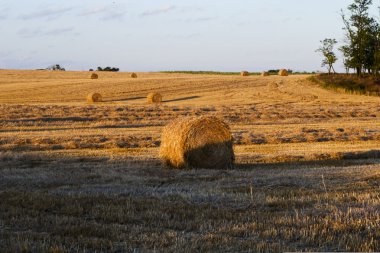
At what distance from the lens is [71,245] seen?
6.70 meters

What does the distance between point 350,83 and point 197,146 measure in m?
47.3

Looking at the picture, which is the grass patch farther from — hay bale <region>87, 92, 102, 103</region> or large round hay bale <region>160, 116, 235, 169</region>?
large round hay bale <region>160, 116, 235, 169</region>

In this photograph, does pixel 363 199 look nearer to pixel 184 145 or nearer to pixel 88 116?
pixel 184 145

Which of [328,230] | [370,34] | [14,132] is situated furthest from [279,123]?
[370,34]

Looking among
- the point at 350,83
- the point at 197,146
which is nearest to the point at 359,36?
the point at 350,83

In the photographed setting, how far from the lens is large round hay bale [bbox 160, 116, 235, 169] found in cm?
1572

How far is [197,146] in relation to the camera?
15.9 meters

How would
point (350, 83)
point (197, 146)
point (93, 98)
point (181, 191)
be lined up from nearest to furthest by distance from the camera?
point (181, 191) < point (197, 146) < point (93, 98) < point (350, 83)

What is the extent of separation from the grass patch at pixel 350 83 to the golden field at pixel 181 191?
28.6 meters

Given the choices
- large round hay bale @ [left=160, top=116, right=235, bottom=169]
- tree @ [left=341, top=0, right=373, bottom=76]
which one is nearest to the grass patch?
tree @ [left=341, top=0, right=373, bottom=76]

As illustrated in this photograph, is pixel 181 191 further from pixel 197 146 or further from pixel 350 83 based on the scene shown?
pixel 350 83

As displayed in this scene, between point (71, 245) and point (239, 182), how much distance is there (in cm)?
573

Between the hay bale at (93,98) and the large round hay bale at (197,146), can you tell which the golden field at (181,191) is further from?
the hay bale at (93,98)

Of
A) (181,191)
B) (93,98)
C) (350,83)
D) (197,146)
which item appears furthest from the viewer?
(350,83)
